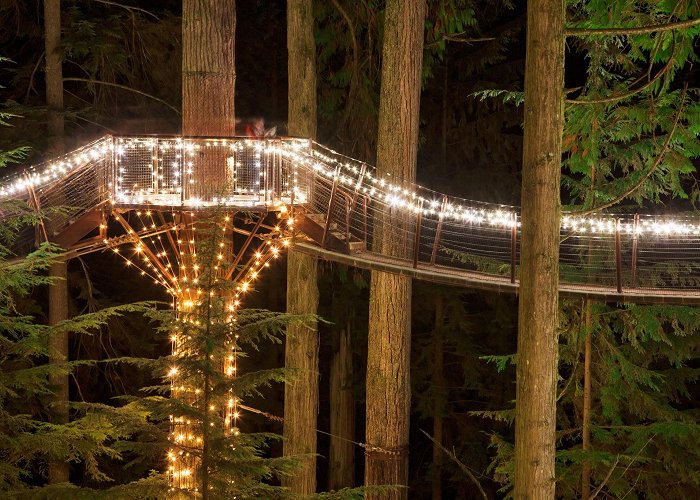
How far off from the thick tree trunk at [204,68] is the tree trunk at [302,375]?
99.7 inches

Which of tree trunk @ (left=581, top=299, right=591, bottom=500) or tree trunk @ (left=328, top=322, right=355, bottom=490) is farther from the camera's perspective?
tree trunk @ (left=328, top=322, right=355, bottom=490)

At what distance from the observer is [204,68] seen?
32.8ft

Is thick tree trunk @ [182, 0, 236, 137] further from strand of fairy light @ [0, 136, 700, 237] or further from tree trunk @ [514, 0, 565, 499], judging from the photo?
tree trunk @ [514, 0, 565, 499]

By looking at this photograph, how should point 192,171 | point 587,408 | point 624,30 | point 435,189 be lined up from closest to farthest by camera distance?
point 624,30, point 192,171, point 587,408, point 435,189

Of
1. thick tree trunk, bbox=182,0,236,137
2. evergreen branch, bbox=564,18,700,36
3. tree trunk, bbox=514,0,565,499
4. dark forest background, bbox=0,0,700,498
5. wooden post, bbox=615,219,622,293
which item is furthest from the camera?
dark forest background, bbox=0,0,700,498

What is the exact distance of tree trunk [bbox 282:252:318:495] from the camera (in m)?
12.1

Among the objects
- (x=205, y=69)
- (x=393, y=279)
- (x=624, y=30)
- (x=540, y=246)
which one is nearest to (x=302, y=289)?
(x=393, y=279)

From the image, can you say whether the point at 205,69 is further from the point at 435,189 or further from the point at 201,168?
the point at 435,189

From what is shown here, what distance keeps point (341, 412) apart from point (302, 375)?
17.7 feet

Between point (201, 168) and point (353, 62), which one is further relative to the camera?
point (353, 62)

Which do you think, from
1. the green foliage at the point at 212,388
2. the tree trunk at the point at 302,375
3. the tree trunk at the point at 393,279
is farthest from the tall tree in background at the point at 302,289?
the green foliage at the point at 212,388

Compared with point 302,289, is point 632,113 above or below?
above

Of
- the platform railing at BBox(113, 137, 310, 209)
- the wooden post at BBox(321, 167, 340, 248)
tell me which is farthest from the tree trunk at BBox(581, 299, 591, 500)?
the platform railing at BBox(113, 137, 310, 209)

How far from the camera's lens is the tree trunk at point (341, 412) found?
1716 centimetres
